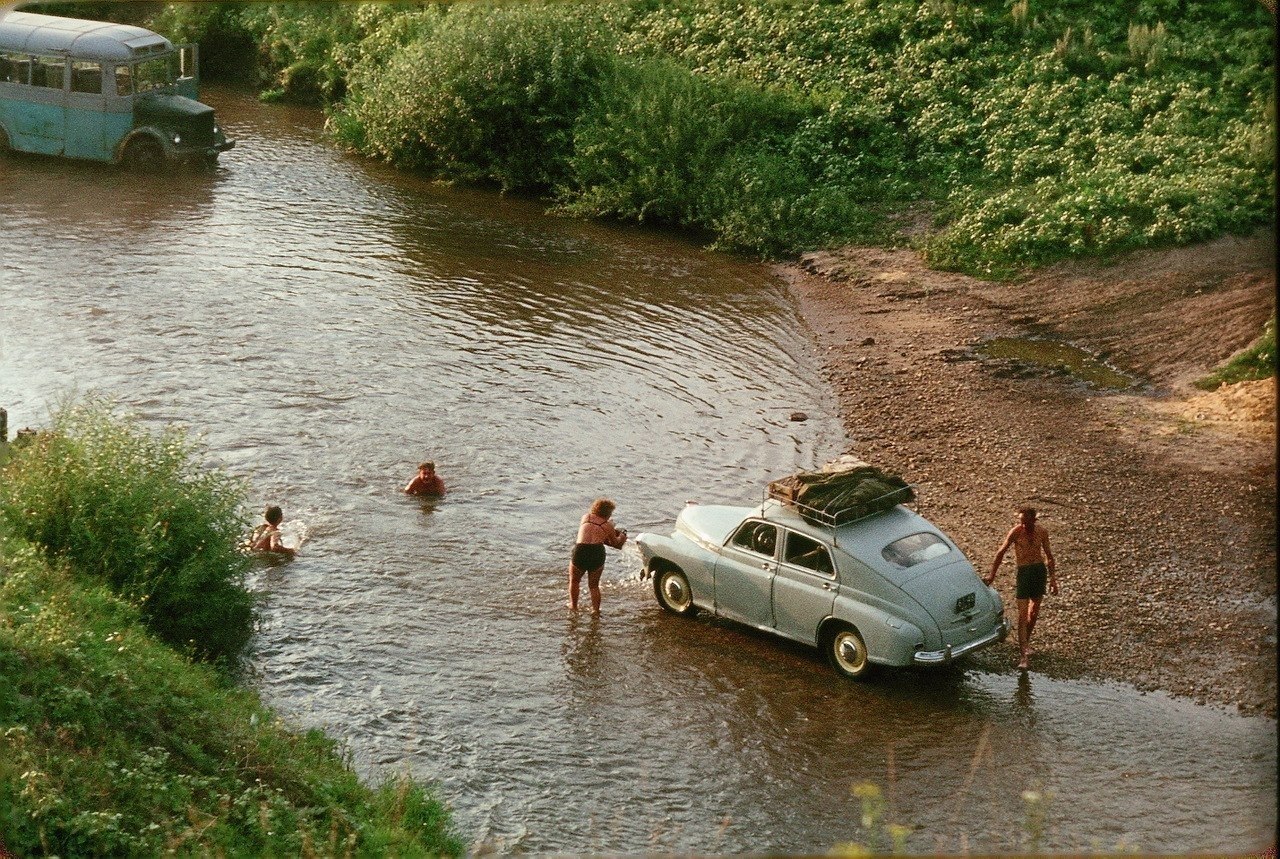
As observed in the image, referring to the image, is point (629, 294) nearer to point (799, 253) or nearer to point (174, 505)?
point (799, 253)

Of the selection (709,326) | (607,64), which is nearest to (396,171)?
(607,64)

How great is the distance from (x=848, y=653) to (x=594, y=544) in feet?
9.75

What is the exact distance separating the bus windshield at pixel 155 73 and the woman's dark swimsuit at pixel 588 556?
929 inches

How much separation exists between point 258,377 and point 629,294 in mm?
8370

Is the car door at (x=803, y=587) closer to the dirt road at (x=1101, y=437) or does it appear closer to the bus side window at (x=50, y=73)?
the dirt road at (x=1101, y=437)

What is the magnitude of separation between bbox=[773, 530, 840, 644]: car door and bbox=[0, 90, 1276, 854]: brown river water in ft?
1.45

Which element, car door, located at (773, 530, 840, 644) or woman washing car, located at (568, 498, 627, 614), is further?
woman washing car, located at (568, 498, 627, 614)

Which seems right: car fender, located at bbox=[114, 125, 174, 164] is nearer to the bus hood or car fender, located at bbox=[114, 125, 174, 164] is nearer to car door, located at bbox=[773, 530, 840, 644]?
the bus hood

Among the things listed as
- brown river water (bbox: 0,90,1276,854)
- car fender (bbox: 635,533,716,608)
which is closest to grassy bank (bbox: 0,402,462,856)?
brown river water (bbox: 0,90,1276,854)

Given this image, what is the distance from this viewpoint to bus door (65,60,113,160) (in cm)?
3222

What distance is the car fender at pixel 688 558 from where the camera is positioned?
14430 mm

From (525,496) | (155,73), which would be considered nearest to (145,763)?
(525,496)

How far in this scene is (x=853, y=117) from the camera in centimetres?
3134

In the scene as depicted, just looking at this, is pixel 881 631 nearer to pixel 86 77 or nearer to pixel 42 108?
pixel 86 77
